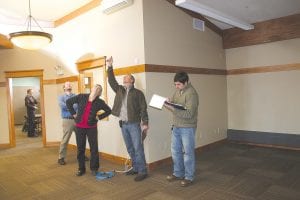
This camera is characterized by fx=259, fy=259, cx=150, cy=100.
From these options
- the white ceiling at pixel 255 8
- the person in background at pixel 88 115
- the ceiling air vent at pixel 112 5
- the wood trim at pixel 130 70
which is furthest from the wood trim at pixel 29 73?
the white ceiling at pixel 255 8

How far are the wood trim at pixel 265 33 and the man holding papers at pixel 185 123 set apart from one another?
324 cm

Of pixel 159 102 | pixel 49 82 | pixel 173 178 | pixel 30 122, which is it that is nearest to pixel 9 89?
pixel 49 82

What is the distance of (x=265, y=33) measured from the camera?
5730mm

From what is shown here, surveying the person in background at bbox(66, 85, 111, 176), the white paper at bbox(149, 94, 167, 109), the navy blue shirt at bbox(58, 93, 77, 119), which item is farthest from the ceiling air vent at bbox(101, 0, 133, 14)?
the white paper at bbox(149, 94, 167, 109)

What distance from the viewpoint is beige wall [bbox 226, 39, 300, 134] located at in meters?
5.53

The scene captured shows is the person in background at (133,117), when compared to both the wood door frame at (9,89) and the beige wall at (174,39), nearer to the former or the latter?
the beige wall at (174,39)

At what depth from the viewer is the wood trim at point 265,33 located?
17.7ft

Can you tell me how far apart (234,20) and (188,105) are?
280 centimetres

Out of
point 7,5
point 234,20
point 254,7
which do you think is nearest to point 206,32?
point 234,20

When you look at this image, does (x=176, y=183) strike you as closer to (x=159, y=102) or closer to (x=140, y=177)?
(x=140, y=177)

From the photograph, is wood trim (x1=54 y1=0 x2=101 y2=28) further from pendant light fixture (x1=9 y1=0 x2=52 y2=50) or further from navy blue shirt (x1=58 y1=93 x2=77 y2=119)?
navy blue shirt (x1=58 y1=93 x2=77 y2=119)

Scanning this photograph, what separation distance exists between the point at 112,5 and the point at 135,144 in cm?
249

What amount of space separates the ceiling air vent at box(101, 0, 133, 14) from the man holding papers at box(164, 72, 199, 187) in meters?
1.84

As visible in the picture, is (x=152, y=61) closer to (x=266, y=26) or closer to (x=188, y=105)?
(x=188, y=105)
